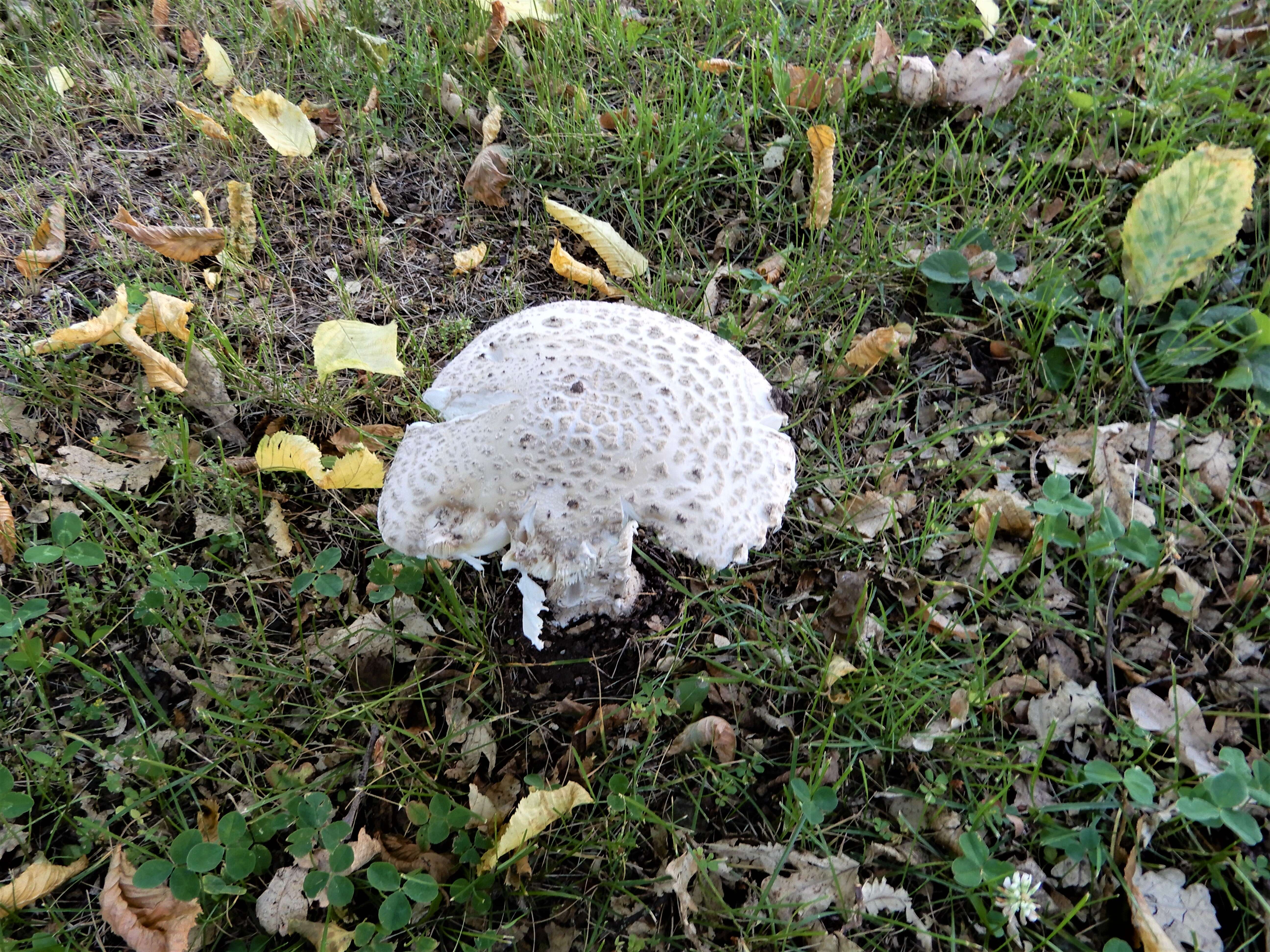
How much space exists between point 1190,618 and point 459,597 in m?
2.44

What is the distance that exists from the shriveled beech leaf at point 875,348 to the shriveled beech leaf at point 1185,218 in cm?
94

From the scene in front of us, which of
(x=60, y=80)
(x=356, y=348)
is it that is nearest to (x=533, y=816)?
(x=356, y=348)

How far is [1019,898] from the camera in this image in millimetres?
1978

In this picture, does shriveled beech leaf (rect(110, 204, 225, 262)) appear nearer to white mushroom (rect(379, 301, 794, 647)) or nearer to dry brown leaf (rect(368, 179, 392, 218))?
dry brown leaf (rect(368, 179, 392, 218))

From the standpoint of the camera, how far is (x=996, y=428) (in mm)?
2969

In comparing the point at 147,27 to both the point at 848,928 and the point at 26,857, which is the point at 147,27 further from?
the point at 848,928

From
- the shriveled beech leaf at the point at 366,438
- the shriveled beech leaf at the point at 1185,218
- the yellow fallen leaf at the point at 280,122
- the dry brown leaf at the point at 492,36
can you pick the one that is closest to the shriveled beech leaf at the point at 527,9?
the dry brown leaf at the point at 492,36

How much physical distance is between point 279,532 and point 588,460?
4.31ft

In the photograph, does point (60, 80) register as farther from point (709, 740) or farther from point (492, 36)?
point (709, 740)

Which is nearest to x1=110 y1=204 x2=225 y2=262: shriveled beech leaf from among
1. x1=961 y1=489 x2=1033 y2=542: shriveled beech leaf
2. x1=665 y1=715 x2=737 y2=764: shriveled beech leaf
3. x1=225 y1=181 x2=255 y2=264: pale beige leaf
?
x1=225 y1=181 x2=255 y2=264: pale beige leaf

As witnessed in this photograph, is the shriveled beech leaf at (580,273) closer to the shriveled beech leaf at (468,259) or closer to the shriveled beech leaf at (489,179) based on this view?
the shriveled beech leaf at (468,259)

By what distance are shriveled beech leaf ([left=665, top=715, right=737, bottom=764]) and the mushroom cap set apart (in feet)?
1.78

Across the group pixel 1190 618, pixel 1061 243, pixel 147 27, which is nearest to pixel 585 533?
pixel 1190 618

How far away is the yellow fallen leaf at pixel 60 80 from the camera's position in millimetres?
3742
